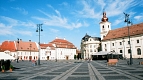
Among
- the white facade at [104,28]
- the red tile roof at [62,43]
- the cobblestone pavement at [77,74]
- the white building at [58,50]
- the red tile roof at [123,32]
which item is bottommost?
the cobblestone pavement at [77,74]

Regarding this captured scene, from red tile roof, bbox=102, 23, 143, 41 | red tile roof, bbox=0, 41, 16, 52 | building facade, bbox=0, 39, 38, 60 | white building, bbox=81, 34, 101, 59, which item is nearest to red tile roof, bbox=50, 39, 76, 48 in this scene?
white building, bbox=81, 34, 101, 59

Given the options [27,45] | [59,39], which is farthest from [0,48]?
[59,39]

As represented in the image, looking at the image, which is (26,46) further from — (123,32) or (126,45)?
(126,45)

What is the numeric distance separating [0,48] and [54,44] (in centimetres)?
2761

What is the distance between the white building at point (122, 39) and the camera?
58419 mm

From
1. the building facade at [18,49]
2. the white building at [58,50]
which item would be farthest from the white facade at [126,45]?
the building facade at [18,49]

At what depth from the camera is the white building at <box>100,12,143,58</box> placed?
58419 millimetres

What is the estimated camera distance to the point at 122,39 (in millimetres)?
65438

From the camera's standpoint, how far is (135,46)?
59656 millimetres

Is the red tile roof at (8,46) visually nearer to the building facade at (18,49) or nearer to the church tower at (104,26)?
the building facade at (18,49)

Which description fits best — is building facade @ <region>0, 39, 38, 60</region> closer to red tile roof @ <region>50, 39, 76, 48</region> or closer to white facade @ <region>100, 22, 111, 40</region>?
red tile roof @ <region>50, 39, 76, 48</region>

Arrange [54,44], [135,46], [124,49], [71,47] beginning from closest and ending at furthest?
[135,46], [124,49], [54,44], [71,47]

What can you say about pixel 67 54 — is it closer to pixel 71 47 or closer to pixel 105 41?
pixel 71 47

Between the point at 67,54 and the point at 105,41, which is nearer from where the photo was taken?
the point at 105,41
